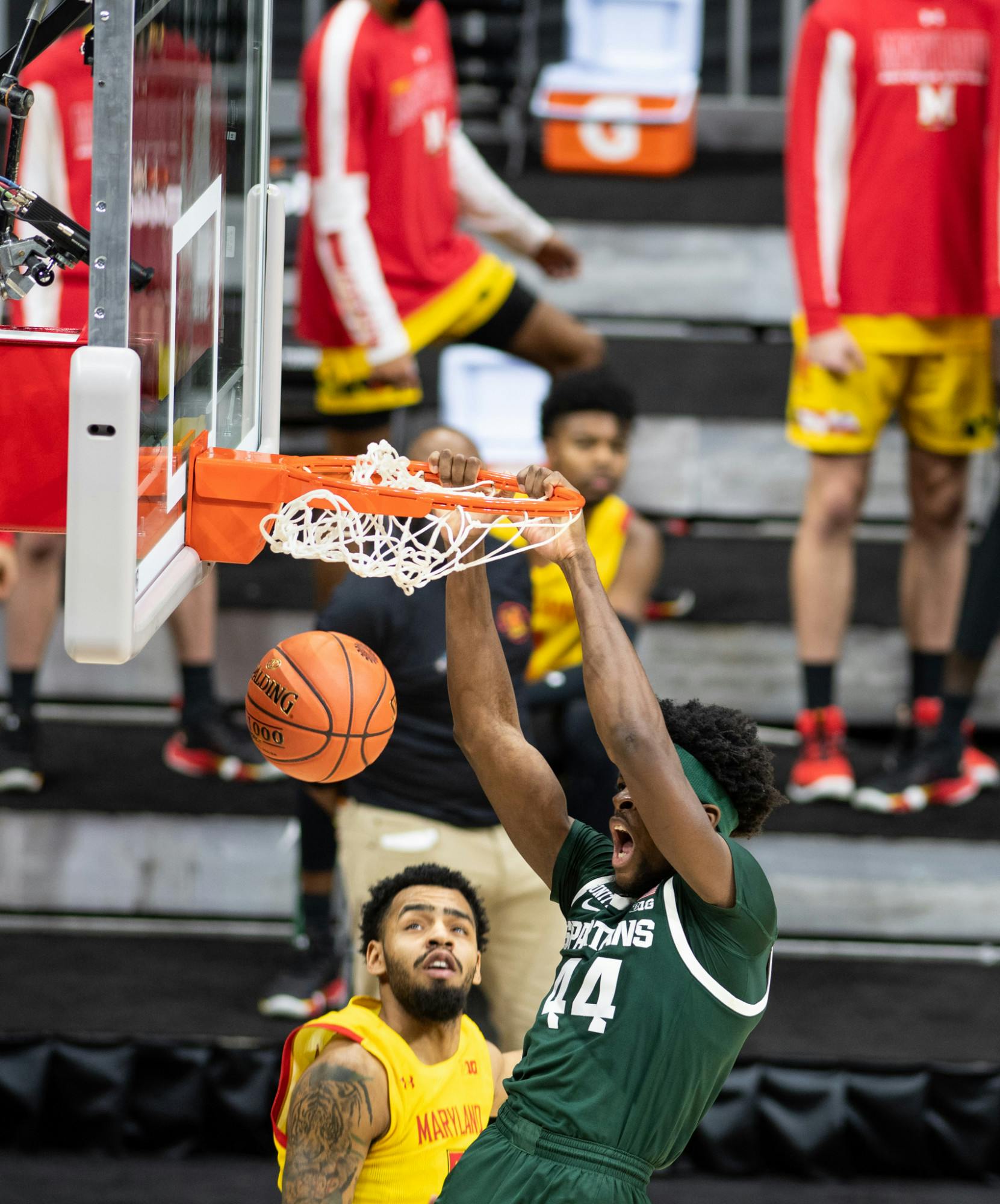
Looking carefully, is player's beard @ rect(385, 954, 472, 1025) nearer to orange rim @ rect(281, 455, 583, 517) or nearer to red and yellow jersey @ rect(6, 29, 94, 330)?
orange rim @ rect(281, 455, 583, 517)

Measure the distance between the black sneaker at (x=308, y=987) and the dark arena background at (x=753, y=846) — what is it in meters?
0.08

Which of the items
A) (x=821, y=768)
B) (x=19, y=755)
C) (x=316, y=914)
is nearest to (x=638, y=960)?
(x=316, y=914)

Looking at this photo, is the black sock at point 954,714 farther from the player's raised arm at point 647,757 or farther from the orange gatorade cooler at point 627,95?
the orange gatorade cooler at point 627,95

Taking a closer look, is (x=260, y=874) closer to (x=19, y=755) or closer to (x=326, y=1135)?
(x=19, y=755)

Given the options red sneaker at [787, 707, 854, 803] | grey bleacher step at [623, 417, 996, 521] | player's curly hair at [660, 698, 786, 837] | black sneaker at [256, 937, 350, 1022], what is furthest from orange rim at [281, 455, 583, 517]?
grey bleacher step at [623, 417, 996, 521]

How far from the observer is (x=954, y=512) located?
204 inches

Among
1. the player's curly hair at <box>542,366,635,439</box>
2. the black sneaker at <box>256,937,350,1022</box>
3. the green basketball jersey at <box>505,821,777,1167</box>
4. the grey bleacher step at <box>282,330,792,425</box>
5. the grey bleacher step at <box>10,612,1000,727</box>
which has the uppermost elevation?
the player's curly hair at <box>542,366,635,439</box>

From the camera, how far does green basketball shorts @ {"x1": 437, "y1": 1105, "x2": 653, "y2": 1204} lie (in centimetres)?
239

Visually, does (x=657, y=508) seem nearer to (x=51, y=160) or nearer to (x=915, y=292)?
(x=915, y=292)

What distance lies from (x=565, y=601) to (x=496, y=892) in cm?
94

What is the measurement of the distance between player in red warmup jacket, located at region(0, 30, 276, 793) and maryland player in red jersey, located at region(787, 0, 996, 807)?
1.80 m

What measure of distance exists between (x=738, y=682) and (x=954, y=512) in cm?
108

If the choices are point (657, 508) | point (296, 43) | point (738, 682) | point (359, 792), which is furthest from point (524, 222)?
point (296, 43)

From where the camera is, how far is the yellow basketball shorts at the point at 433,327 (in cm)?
506
